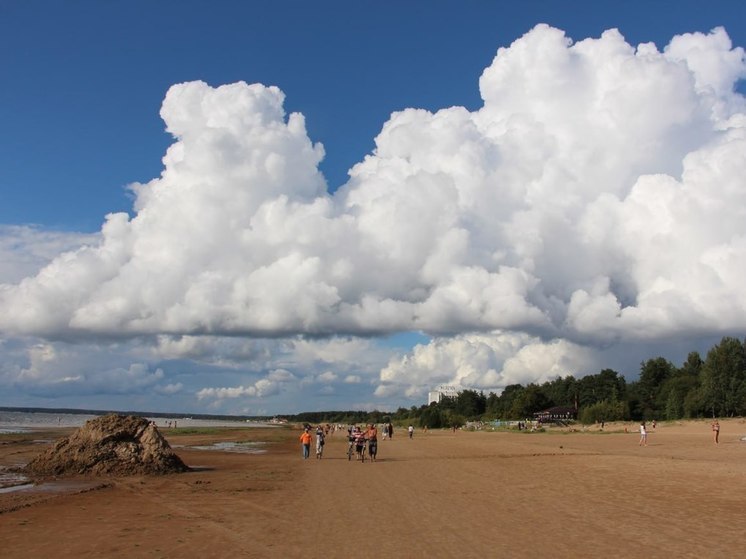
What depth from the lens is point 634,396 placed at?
144750mm

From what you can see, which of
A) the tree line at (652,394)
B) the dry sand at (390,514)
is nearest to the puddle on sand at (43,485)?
the dry sand at (390,514)

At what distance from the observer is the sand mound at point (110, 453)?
2922 cm

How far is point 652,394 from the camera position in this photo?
141 meters

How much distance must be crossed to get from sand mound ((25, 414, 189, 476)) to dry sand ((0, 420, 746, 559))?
129 centimetres

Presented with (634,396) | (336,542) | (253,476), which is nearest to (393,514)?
(336,542)

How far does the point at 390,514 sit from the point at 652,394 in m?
140

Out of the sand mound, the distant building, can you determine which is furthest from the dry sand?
the distant building

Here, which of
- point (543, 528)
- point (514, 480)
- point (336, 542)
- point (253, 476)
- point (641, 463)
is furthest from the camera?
point (641, 463)

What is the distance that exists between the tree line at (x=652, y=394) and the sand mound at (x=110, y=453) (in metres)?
96.8

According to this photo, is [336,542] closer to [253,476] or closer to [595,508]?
[595,508]

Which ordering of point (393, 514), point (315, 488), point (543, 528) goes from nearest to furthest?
1. point (543, 528)
2. point (393, 514)
3. point (315, 488)

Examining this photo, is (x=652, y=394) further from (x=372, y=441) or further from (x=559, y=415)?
(x=372, y=441)

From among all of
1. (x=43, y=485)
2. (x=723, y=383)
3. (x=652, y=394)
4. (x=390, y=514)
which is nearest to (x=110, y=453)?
(x=43, y=485)

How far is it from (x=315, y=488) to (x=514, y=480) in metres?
8.81
